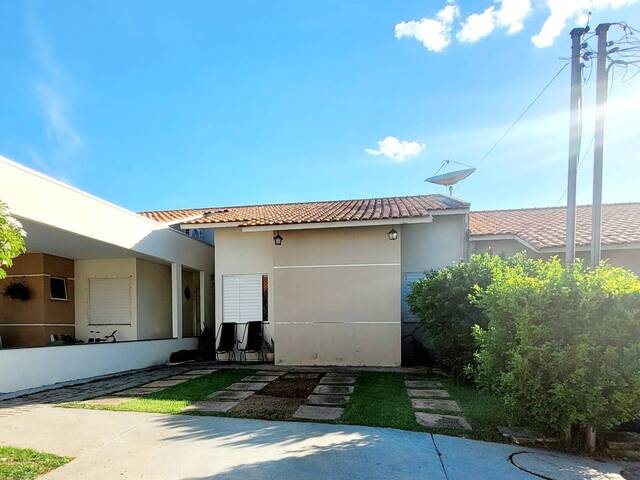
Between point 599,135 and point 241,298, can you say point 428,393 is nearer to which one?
point 599,135

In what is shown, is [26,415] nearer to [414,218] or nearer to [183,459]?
[183,459]

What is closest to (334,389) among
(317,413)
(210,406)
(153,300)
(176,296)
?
(317,413)

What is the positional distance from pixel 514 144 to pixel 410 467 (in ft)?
31.8

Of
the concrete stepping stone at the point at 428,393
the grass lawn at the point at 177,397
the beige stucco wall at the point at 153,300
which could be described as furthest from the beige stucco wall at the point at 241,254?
the concrete stepping stone at the point at 428,393

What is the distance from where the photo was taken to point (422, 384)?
8.84m

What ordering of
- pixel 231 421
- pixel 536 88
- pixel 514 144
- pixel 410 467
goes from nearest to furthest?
pixel 410 467 → pixel 231 421 → pixel 536 88 → pixel 514 144

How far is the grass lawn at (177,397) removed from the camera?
265 inches

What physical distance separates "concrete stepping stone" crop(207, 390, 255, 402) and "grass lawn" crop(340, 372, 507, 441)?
1.94 metres

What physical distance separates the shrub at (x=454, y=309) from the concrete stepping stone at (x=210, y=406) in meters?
4.55

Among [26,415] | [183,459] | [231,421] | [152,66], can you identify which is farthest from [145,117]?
[183,459]

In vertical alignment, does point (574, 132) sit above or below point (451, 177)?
below

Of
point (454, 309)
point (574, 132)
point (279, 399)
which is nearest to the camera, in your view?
point (574, 132)

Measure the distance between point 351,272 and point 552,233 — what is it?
553cm

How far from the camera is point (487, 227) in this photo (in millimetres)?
12844
